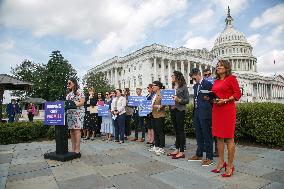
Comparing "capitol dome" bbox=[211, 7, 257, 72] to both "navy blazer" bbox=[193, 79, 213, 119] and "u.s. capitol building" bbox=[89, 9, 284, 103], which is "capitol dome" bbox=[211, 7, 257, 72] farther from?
"navy blazer" bbox=[193, 79, 213, 119]

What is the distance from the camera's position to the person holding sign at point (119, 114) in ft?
34.6

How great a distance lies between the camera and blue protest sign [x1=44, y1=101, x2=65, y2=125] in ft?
23.5

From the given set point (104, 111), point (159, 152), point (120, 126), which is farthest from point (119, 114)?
point (159, 152)

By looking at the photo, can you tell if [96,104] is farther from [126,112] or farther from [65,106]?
[65,106]

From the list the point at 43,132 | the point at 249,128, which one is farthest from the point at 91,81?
the point at 249,128

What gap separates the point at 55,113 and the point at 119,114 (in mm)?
3708

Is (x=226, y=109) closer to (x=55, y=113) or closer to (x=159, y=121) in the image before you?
(x=159, y=121)

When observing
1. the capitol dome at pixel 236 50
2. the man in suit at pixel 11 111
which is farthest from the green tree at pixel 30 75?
the capitol dome at pixel 236 50

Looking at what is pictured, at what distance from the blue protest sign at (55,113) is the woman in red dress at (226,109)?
399 centimetres

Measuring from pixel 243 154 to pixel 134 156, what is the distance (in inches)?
120

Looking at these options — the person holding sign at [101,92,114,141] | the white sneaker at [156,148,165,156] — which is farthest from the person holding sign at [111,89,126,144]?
the white sneaker at [156,148,165,156]

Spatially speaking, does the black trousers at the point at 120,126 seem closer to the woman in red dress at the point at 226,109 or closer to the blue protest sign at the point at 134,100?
the blue protest sign at the point at 134,100

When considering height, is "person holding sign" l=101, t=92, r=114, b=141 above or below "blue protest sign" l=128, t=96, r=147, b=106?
below

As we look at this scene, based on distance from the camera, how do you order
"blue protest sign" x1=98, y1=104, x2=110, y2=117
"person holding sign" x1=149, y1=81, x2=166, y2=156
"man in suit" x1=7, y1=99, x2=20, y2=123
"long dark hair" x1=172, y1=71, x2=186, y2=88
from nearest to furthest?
"long dark hair" x1=172, y1=71, x2=186, y2=88 → "person holding sign" x1=149, y1=81, x2=166, y2=156 → "blue protest sign" x1=98, y1=104, x2=110, y2=117 → "man in suit" x1=7, y1=99, x2=20, y2=123
